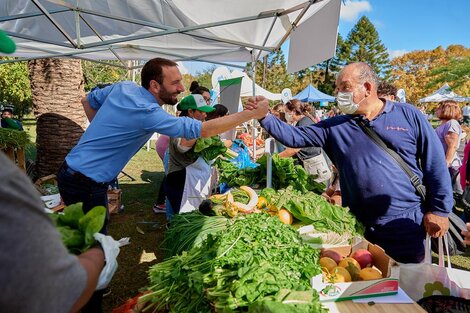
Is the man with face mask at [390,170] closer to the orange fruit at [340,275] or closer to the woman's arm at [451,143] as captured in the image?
the orange fruit at [340,275]

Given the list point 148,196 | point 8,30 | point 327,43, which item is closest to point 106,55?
point 8,30

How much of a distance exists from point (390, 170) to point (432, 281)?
33.3 inches

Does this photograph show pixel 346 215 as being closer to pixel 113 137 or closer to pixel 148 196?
pixel 113 137

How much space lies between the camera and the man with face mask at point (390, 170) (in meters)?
2.58

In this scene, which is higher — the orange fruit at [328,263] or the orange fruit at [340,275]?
the orange fruit at [328,263]

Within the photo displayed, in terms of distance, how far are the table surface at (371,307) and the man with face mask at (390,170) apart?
957 millimetres

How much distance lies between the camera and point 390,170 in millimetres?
2586

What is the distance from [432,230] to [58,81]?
7.18 m

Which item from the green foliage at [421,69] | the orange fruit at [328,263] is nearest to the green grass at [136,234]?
the orange fruit at [328,263]

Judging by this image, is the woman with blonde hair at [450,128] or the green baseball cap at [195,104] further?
the woman with blonde hair at [450,128]

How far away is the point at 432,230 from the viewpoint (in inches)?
101

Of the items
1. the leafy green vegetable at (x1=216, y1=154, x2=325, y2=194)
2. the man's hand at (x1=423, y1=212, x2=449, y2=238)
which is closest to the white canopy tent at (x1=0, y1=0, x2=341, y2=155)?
the leafy green vegetable at (x1=216, y1=154, x2=325, y2=194)

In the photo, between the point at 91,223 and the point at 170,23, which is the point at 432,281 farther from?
the point at 170,23

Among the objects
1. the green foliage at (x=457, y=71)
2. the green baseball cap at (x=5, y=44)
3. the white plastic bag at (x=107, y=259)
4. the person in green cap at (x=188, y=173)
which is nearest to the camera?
the green baseball cap at (x=5, y=44)
